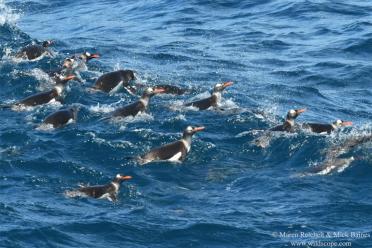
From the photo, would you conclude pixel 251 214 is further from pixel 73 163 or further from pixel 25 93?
pixel 25 93

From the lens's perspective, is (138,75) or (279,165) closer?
(279,165)

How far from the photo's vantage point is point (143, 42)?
110ft

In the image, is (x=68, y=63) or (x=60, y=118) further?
(x=68, y=63)

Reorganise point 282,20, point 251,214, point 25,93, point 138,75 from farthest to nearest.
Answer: point 282,20 < point 138,75 < point 25,93 < point 251,214

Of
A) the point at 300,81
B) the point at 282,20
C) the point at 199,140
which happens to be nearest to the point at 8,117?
the point at 199,140

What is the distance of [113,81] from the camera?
2589 centimetres

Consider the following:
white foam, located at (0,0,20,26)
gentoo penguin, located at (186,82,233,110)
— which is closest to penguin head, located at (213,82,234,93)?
gentoo penguin, located at (186,82,233,110)

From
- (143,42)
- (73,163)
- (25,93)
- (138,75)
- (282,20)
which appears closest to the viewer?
(73,163)

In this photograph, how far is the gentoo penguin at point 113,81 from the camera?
25.8 meters

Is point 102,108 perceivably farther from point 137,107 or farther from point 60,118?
point 60,118

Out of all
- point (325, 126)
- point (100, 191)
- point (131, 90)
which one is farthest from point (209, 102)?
point (100, 191)

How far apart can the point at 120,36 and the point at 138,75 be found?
723cm

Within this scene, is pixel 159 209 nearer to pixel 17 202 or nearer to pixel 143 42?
pixel 17 202

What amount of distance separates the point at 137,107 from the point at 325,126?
5017 millimetres
